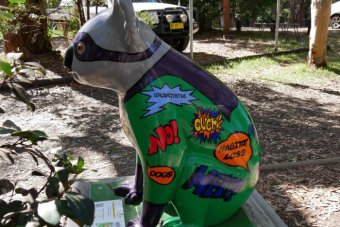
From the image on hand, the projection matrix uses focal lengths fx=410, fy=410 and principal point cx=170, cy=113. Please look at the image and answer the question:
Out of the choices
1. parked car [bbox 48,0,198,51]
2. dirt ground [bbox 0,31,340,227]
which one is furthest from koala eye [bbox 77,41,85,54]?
parked car [bbox 48,0,198,51]

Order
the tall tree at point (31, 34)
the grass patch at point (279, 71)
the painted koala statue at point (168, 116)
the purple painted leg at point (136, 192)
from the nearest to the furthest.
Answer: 1. the painted koala statue at point (168, 116)
2. the purple painted leg at point (136, 192)
3. the tall tree at point (31, 34)
4. the grass patch at point (279, 71)

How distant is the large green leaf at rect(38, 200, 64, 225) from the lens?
89cm

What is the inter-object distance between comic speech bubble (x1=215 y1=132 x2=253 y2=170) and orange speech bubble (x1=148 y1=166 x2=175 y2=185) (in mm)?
268

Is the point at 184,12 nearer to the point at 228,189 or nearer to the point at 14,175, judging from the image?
the point at 14,175

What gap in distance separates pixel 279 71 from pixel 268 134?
11.5ft

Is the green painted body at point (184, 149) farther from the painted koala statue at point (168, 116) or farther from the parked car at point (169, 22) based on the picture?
the parked car at point (169, 22)

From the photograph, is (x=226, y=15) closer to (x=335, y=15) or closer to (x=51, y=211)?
(x=335, y=15)

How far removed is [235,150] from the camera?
2.12 m

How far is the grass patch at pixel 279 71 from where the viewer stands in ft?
24.2

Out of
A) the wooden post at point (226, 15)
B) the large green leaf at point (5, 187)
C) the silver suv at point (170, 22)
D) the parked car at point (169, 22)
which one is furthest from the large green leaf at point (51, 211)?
the wooden post at point (226, 15)

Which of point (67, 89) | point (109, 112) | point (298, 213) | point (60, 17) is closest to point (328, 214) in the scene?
point (298, 213)

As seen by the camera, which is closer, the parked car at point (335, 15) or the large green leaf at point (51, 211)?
the large green leaf at point (51, 211)

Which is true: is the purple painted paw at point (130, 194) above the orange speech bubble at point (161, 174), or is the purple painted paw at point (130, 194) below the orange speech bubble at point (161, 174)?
below

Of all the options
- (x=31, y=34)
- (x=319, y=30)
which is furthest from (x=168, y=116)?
(x=31, y=34)
